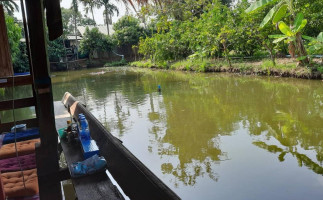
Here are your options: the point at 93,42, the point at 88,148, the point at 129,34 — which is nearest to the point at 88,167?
the point at 88,148

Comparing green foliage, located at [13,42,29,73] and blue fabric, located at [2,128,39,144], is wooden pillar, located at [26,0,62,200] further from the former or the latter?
Result: green foliage, located at [13,42,29,73]

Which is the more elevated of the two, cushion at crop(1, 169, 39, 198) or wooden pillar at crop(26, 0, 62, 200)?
wooden pillar at crop(26, 0, 62, 200)

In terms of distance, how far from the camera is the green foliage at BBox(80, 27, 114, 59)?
1277 inches

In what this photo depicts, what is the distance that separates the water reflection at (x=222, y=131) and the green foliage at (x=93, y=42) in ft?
71.6

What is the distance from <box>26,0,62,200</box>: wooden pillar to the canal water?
1828 mm

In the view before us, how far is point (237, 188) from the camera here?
4121 mm

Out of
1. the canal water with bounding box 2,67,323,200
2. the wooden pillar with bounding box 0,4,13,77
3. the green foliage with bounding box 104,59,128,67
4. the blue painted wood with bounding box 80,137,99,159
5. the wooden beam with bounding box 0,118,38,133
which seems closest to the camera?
the wooden pillar with bounding box 0,4,13,77

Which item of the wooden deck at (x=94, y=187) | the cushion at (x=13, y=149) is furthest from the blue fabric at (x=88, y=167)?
the cushion at (x=13, y=149)

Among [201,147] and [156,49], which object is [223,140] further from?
[156,49]

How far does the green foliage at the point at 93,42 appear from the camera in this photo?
32.4 meters

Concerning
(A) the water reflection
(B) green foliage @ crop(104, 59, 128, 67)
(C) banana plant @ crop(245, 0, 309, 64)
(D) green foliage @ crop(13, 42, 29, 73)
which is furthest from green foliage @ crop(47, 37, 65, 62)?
(C) banana plant @ crop(245, 0, 309, 64)

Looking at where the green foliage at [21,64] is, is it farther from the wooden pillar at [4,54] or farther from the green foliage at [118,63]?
the wooden pillar at [4,54]

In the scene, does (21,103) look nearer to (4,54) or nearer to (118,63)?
(4,54)

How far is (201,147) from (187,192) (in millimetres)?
1629
